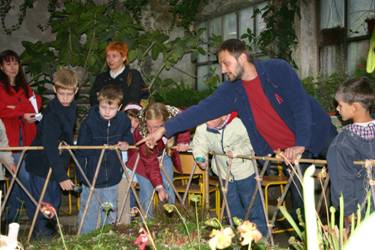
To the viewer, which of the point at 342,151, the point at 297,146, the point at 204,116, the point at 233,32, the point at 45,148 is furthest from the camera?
the point at 233,32

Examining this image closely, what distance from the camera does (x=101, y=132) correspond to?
4.15 metres

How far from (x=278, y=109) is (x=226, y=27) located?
567 centimetres

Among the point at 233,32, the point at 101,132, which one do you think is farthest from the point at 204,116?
the point at 233,32

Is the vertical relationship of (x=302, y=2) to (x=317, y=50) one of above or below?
above

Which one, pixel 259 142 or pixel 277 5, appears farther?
pixel 277 5

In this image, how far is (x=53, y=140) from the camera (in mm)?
4035

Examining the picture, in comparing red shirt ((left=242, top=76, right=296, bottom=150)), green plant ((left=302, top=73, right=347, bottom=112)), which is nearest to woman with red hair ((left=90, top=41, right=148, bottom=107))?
red shirt ((left=242, top=76, right=296, bottom=150))

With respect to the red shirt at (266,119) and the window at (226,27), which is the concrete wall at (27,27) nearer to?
the window at (226,27)

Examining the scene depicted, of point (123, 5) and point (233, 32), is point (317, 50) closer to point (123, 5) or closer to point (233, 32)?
point (233, 32)

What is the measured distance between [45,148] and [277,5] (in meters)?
4.42

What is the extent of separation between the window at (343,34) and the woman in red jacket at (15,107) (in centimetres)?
374

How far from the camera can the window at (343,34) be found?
696 centimetres

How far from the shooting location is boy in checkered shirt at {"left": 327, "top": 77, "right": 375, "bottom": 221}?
2.94m

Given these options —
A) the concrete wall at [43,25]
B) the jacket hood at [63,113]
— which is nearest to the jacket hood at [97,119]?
the jacket hood at [63,113]
